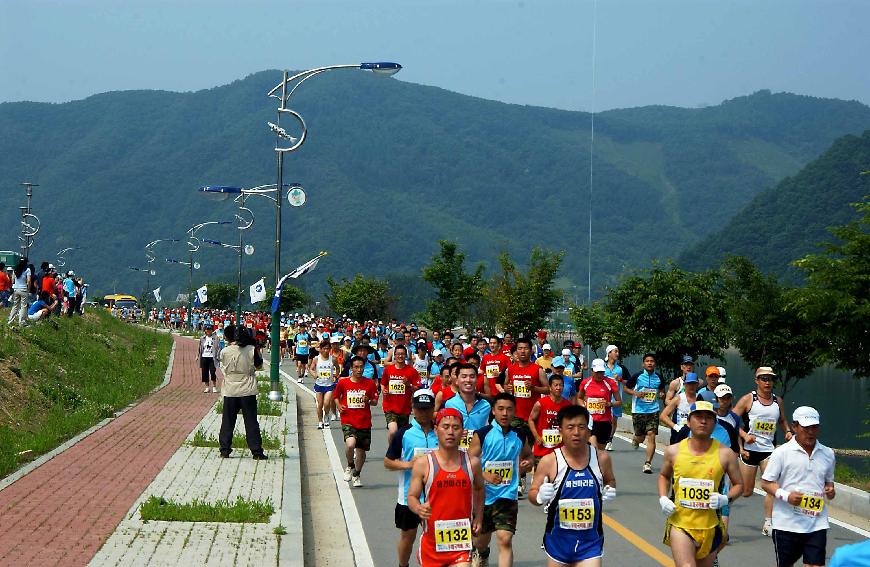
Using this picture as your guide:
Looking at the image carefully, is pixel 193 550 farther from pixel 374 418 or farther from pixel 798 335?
pixel 798 335

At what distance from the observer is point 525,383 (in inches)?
560

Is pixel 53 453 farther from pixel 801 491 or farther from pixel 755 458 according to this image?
pixel 801 491

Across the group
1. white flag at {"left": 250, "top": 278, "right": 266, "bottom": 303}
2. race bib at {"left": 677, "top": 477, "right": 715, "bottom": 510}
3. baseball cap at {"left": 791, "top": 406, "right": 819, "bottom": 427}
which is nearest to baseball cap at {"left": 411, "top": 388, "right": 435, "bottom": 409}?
race bib at {"left": 677, "top": 477, "right": 715, "bottom": 510}

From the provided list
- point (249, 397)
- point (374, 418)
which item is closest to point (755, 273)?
point (374, 418)

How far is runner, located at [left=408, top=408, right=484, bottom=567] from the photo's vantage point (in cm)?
725

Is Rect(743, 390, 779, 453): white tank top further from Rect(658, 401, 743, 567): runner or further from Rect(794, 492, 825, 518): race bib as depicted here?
Rect(658, 401, 743, 567): runner

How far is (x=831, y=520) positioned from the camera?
1301cm

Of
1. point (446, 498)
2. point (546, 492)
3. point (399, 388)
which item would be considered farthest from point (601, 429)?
point (446, 498)

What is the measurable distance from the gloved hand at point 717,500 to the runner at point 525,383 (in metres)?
6.18

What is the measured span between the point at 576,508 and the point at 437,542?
0.91 m

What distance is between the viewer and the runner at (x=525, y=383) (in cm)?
1420

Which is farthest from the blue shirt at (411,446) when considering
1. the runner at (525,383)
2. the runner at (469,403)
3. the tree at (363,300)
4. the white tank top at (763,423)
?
the tree at (363,300)

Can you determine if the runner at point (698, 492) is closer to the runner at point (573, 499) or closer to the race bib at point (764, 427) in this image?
the runner at point (573, 499)

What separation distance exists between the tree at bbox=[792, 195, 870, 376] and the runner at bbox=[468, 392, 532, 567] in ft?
40.3
